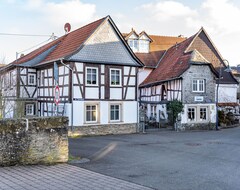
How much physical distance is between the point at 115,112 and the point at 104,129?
1671 millimetres

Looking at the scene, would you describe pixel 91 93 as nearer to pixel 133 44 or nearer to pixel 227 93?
pixel 133 44

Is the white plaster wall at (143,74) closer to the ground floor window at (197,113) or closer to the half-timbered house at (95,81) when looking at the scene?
the ground floor window at (197,113)

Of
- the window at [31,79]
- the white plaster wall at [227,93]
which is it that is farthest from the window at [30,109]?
the white plaster wall at [227,93]

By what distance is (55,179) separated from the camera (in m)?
9.33

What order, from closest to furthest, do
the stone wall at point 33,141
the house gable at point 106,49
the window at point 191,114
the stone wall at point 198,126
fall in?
the stone wall at point 33,141 < the house gable at point 106,49 < the stone wall at point 198,126 < the window at point 191,114

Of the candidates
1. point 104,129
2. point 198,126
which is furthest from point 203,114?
point 104,129

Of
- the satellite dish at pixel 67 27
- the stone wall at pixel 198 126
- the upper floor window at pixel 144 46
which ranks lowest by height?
the stone wall at pixel 198 126

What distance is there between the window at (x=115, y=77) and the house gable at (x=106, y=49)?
0.65 metres

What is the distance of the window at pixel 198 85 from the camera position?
30594 mm

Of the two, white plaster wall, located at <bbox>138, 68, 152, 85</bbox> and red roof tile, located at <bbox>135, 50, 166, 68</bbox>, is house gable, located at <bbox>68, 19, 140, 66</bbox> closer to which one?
white plaster wall, located at <bbox>138, 68, 152, 85</bbox>

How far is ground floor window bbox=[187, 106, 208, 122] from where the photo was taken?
30.5 m

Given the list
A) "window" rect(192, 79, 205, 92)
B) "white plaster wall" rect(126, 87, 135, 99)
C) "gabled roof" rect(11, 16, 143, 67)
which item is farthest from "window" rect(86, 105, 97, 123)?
"window" rect(192, 79, 205, 92)

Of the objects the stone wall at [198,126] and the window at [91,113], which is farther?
the stone wall at [198,126]

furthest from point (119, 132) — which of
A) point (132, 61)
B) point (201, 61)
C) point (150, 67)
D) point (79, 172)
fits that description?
point (79, 172)
